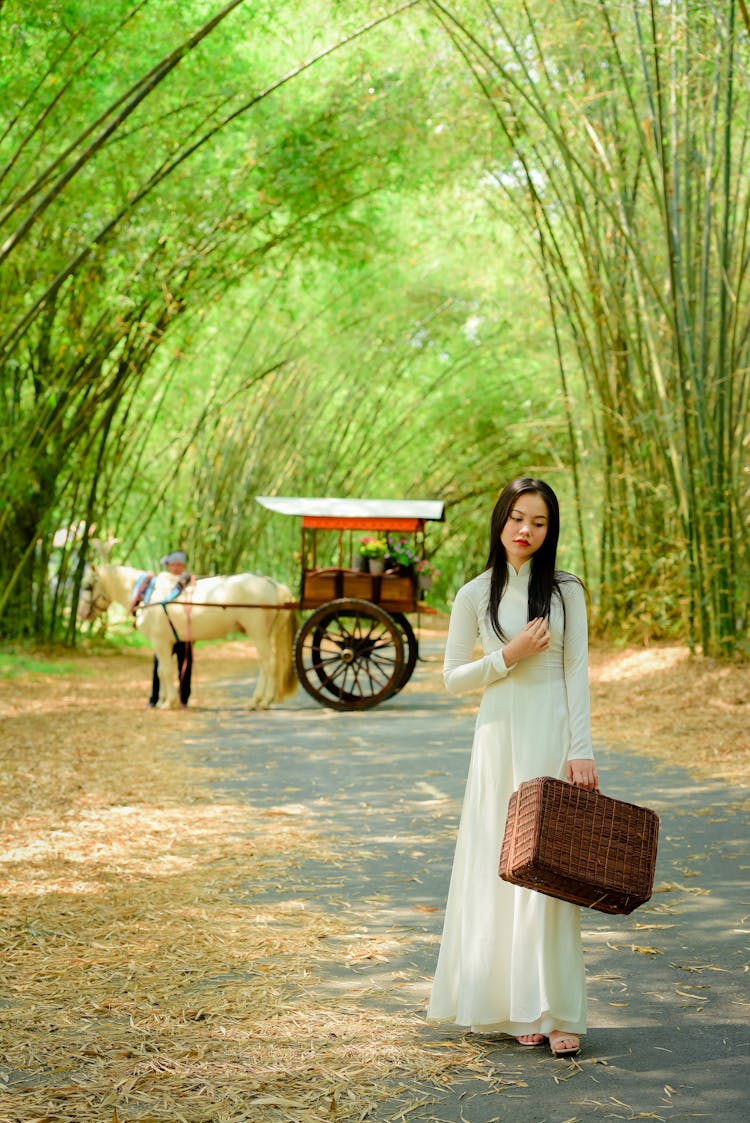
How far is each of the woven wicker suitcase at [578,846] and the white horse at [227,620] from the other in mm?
5567

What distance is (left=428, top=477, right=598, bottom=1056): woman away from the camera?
8.07 ft

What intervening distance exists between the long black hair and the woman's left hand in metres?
0.29

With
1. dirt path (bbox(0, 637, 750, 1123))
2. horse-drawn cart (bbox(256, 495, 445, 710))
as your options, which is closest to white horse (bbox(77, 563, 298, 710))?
horse-drawn cart (bbox(256, 495, 445, 710))

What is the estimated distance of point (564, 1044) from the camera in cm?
242

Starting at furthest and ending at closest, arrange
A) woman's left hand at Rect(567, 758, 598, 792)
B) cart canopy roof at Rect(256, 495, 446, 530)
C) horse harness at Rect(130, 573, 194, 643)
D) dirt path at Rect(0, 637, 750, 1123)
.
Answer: cart canopy roof at Rect(256, 495, 446, 530), horse harness at Rect(130, 573, 194, 643), woman's left hand at Rect(567, 758, 598, 792), dirt path at Rect(0, 637, 750, 1123)

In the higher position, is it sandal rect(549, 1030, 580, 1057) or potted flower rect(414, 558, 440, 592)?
potted flower rect(414, 558, 440, 592)

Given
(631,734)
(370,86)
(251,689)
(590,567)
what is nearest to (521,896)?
(631,734)

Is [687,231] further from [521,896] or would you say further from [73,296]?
[521,896]

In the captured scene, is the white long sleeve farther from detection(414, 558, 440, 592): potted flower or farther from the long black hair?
detection(414, 558, 440, 592): potted flower

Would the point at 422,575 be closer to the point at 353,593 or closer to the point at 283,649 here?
the point at 353,593

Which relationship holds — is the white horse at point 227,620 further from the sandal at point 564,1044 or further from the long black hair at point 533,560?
the sandal at point 564,1044

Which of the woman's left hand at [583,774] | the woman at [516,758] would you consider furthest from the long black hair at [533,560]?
the woman's left hand at [583,774]

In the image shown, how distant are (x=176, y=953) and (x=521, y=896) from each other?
3.16 feet

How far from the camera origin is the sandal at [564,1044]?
2414 mm
